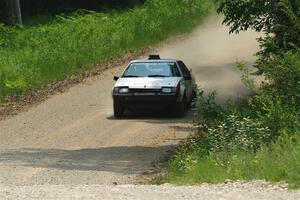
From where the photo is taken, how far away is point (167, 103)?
21109mm

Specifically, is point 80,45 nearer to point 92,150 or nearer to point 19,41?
point 19,41

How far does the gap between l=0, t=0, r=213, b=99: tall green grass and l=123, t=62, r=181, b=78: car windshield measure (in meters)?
5.22

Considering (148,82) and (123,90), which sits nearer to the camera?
(123,90)

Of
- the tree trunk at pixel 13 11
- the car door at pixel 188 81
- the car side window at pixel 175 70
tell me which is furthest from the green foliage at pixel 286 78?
the tree trunk at pixel 13 11

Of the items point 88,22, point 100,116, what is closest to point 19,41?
point 88,22

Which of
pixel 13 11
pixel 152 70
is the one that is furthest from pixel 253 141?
pixel 13 11

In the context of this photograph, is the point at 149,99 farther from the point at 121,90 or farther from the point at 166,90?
the point at 121,90

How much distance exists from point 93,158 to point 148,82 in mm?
6357

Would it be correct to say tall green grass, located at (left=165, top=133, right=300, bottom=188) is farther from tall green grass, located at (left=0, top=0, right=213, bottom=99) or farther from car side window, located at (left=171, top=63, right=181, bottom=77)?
tall green grass, located at (left=0, top=0, right=213, bottom=99)

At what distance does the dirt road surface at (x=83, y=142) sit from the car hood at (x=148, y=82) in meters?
0.91

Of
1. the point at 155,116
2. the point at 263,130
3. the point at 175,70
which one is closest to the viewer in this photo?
the point at 263,130

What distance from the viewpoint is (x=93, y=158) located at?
50.7 feet

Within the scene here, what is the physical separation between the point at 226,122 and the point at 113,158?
272 cm

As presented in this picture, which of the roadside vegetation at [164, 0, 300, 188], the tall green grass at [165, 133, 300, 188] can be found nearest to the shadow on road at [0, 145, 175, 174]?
the roadside vegetation at [164, 0, 300, 188]
